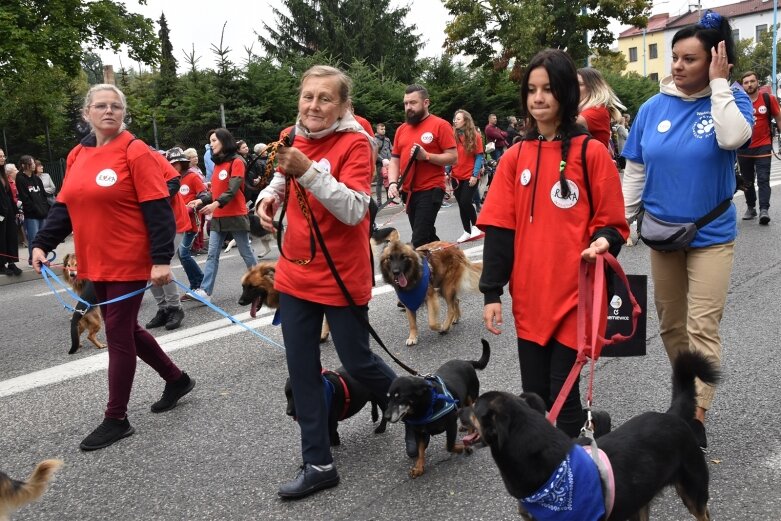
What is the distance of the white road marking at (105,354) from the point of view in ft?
18.6

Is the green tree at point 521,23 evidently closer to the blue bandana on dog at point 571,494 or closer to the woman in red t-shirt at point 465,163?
the woman in red t-shirt at point 465,163

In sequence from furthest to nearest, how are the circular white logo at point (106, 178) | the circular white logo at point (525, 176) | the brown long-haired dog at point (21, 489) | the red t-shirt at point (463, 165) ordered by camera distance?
the red t-shirt at point (463, 165) → the circular white logo at point (106, 178) → the circular white logo at point (525, 176) → the brown long-haired dog at point (21, 489)

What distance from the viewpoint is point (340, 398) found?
4.02 m

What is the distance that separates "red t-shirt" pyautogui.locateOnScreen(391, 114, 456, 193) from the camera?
7.31 m

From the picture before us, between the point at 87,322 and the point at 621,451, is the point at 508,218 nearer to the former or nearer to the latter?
the point at 621,451

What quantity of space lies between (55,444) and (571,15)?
37252mm

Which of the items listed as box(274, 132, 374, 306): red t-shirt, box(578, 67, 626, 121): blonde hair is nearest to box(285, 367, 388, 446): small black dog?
box(274, 132, 374, 306): red t-shirt

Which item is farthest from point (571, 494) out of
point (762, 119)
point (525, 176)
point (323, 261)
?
point (762, 119)

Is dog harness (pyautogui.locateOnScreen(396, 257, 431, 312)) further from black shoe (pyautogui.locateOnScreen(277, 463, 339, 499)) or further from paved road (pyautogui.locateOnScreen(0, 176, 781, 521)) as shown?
black shoe (pyautogui.locateOnScreen(277, 463, 339, 499))

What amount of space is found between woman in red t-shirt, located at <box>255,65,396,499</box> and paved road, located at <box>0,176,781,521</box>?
1.15ft

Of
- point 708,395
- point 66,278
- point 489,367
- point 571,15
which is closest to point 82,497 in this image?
point 489,367

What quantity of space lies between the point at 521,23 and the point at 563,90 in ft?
111

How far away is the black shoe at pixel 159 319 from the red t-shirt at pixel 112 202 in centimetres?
326

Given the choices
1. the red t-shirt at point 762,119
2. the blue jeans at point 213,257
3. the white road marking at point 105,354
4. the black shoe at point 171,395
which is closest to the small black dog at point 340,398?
the black shoe at point 171,395
